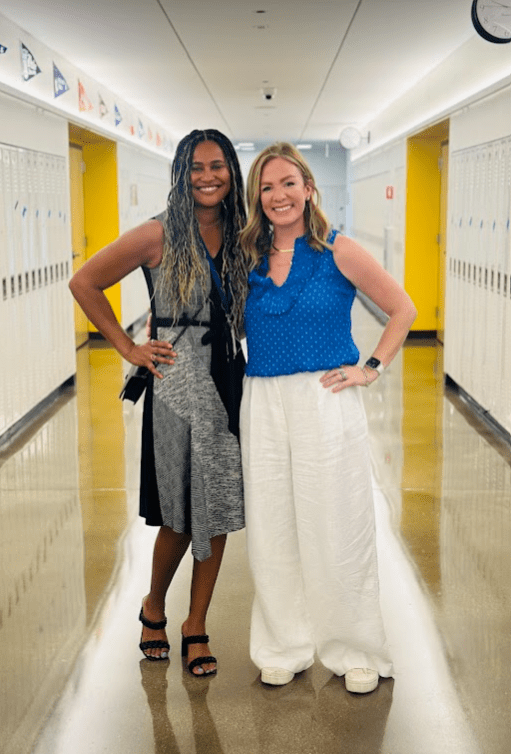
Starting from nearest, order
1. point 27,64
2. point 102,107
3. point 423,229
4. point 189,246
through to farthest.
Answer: point 189,246, point 27,64, point 102,107, point 423,229

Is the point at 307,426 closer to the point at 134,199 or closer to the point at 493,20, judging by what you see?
the point at 493,20

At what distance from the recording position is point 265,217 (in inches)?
124

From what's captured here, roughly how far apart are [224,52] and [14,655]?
6.84 meters

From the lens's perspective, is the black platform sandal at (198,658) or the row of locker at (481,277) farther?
the row of locker at (481,277)

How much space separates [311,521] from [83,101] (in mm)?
7802

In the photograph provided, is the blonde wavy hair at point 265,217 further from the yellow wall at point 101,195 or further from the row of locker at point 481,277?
the yellow wall at point 101,195

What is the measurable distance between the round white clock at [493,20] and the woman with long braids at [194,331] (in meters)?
3.50

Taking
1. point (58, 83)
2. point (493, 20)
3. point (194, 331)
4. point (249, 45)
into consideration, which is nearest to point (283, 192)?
point (194, 331)

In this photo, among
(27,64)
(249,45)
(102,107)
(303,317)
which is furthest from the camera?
(102,107)

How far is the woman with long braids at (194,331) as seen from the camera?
315 cm

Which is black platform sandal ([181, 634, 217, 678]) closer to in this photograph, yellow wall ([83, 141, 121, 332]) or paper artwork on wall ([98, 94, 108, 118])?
paper artwork on wall ([98, 94, 108, 118])

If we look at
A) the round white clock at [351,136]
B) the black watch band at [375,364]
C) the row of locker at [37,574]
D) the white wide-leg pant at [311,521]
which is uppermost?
the round white clock at [351,136]

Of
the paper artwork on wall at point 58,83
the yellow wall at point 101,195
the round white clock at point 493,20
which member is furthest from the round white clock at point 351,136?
the round white clock at point 493,20

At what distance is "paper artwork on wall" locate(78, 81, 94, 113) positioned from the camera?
9.78 metres
